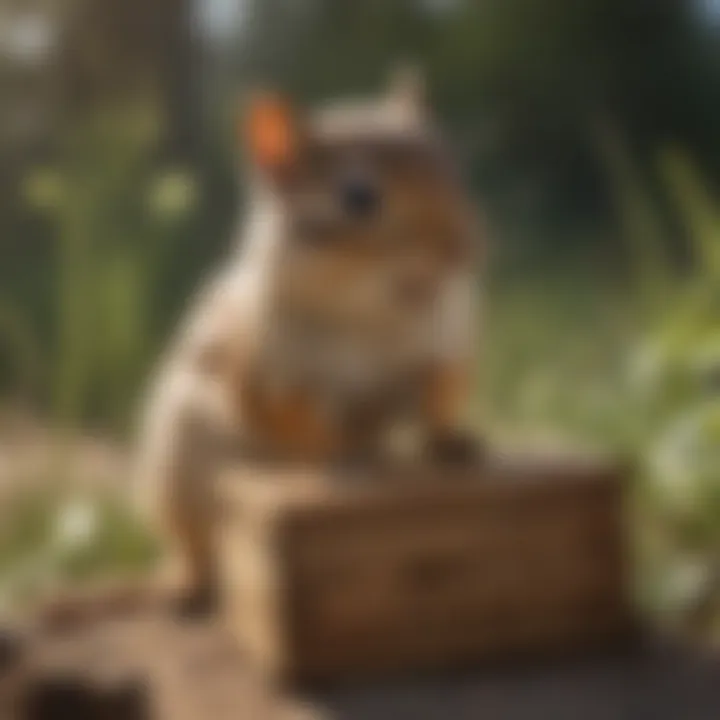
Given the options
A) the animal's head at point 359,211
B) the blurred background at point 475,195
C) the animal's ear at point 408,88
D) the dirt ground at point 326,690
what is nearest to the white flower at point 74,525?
the blurred background at point 475,195

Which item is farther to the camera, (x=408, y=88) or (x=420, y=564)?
(x=408, y=88)

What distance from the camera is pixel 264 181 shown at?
87 cm

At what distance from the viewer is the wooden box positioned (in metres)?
0.79

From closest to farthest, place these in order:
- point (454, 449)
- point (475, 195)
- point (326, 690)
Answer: point (326, 690) → point (454, 449) → point (475, 195)

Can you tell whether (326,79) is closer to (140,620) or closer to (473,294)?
(473,294)

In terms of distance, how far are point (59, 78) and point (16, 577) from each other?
0.34m

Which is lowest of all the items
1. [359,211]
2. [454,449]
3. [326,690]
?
[326,690]

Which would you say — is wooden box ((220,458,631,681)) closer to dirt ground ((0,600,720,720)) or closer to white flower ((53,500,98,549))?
dirt ground ((0,600,720,720))

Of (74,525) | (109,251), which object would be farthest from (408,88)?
(74,525)

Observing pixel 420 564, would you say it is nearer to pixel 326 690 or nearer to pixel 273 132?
pixel 326 690

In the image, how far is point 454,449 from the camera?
89 centimetres

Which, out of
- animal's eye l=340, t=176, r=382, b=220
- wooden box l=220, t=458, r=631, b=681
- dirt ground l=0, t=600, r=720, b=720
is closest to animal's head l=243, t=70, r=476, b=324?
animal's eye l=340, t=176, r=382, b=220

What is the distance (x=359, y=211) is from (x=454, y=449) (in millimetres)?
164

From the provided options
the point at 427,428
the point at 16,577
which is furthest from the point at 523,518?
the point at 16,577
